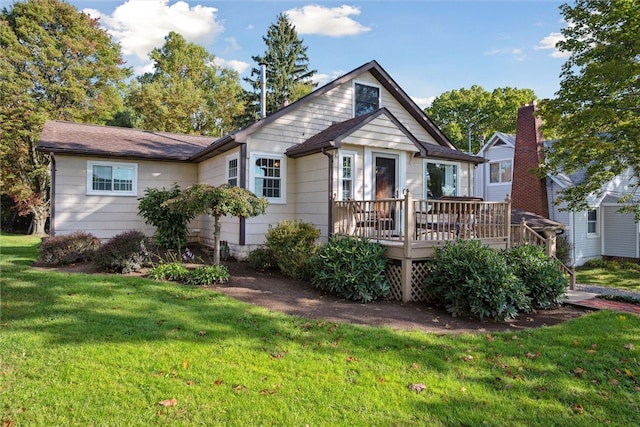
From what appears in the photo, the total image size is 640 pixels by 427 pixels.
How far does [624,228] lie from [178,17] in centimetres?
2184

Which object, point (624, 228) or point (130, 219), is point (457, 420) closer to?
point (130, 219)

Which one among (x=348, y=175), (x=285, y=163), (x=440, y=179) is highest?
(x=285, y=163)

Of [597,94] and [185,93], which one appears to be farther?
[185,93]

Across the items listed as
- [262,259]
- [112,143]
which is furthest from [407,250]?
[112,143]

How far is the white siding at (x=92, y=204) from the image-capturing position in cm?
1185

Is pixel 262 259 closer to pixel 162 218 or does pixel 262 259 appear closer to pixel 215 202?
pixel 215 202

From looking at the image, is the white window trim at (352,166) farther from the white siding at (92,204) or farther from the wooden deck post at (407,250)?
the white siding at (92,204)

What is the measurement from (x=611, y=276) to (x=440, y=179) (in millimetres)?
8802

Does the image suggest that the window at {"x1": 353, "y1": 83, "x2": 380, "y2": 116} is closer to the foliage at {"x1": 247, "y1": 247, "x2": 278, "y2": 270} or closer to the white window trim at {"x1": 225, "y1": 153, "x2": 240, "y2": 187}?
the white window trim at {"x1": 225, "y1": 153, "x2": 240, "y2": 187}

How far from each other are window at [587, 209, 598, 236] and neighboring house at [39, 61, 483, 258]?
9.20 metres

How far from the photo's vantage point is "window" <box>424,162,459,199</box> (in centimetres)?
1298

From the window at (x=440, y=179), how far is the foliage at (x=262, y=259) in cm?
593

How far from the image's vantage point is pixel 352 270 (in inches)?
300

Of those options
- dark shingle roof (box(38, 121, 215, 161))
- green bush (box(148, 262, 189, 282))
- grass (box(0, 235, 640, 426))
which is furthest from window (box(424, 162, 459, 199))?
dark shingle roof (box(38, 121, 215, 161))
